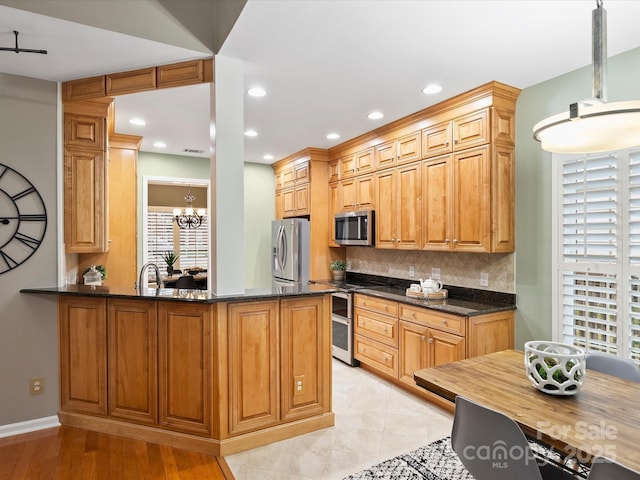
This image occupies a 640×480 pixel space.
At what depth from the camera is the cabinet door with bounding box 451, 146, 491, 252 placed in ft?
10.3

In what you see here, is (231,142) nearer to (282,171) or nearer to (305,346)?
(305,346)

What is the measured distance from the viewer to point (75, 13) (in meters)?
2.17

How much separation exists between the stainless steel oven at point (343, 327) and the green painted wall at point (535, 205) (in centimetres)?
176

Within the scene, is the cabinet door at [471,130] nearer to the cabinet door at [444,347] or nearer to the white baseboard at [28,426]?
the cabinet door at [444,347]

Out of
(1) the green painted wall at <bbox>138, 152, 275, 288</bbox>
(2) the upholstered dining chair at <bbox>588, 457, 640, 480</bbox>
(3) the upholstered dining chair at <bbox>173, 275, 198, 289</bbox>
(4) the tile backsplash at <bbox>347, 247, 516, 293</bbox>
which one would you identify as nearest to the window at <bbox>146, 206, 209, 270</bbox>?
(1) the green painted wall at <bbox>138, 152, 275, 288</bbox>

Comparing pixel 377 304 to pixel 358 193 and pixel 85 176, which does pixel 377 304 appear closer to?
pixel 358 193

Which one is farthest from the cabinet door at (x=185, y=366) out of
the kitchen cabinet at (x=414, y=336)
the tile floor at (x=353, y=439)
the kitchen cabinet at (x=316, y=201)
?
the kitchen cabinet at (x=316, y=201)

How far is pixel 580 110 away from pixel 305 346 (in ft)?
7.25

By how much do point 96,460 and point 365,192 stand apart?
139 inches

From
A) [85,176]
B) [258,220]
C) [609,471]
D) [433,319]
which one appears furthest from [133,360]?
[258,220]

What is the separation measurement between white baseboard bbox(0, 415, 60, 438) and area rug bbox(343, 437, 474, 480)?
7.48 feet

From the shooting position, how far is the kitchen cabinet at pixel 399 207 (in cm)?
384

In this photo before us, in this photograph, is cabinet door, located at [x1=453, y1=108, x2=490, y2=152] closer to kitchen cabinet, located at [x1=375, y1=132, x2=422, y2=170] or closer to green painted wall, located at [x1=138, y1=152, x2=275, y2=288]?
kitchen cabinet, located at [x1=375, y1=132, x2=422, y2=170]

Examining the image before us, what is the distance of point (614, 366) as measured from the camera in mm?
2004
